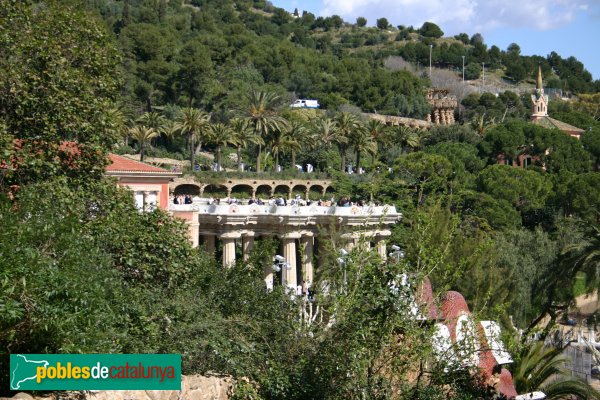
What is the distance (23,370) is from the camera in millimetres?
13180

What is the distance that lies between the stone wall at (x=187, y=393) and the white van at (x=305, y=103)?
281 feet

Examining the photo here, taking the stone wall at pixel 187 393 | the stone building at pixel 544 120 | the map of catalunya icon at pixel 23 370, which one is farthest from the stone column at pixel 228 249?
the stone building at pixel 544 120

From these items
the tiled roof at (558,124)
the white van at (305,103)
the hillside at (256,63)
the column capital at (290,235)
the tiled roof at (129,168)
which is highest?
the hillside at (256,63)

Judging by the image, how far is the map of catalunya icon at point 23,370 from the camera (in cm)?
1309

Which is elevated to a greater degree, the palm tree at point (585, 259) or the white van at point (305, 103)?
the white van at point (305, 103)

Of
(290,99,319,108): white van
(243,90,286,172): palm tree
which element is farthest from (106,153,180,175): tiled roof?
(290,99,319,108): white van

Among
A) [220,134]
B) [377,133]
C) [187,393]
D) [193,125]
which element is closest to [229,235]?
[187,393]

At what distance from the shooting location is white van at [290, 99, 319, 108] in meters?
102

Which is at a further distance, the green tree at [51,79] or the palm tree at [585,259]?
the palm tree at [585,259]

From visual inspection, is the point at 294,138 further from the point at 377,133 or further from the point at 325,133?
the point at 377,133

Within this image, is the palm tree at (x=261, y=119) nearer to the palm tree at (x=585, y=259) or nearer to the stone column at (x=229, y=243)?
the stone column at (x=229, y=243)

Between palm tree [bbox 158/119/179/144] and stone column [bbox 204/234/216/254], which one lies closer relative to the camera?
stone column [bbox 204/234/216/254]

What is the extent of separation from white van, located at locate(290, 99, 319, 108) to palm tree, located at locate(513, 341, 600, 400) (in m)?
78.1

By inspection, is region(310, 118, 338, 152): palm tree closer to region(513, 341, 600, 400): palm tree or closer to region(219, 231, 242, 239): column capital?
region(219, 231, 242, 239): column capital
